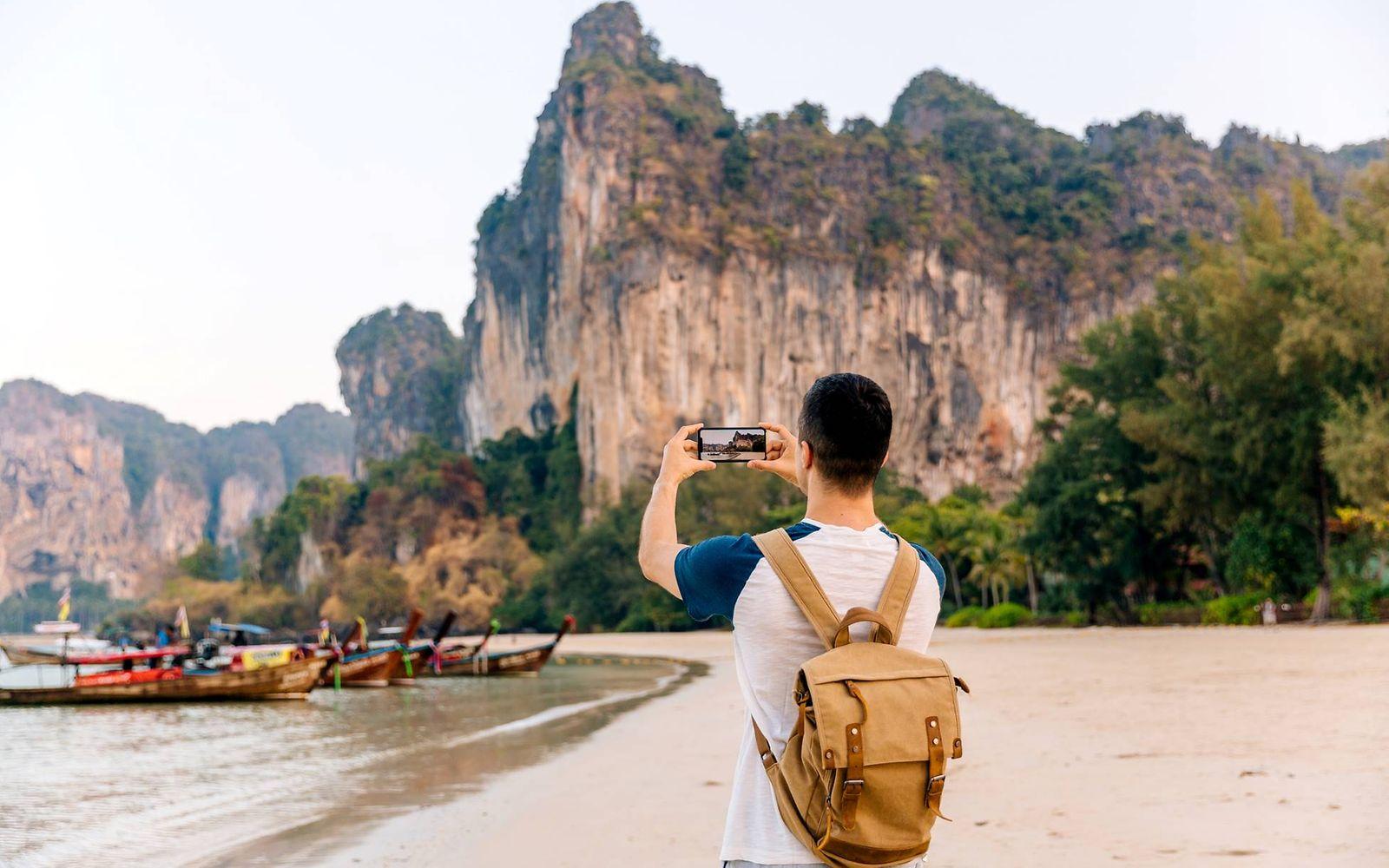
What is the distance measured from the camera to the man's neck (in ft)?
7.30

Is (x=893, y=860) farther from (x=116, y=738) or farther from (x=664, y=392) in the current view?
(x=664, y=392)

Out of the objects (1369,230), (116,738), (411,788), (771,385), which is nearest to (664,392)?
(771,385)

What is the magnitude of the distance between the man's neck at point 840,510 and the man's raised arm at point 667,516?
0.24 meters

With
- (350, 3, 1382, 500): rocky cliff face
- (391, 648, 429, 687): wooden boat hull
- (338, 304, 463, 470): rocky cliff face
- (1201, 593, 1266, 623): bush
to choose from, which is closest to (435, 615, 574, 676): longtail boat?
(391, 648, 429, 687): wooden boat hull

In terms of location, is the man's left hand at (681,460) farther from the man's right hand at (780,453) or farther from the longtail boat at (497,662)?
the longtail boat at (497,662)

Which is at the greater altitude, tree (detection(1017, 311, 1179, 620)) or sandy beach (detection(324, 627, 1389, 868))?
tree (detection(1017, 311, 1179, 620))

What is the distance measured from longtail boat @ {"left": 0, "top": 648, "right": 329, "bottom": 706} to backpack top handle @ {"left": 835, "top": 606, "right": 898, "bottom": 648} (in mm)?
23482

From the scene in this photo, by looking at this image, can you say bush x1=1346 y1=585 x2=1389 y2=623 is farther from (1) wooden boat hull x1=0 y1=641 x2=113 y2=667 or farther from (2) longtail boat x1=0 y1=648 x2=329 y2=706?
(1) wooden boat hull x1=0 y1=641 x2=113 y2=667

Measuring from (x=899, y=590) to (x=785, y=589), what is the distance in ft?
0.72

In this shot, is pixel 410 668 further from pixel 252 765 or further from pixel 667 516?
pixel 667 516

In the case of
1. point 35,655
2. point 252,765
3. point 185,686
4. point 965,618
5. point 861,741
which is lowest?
point 35,655

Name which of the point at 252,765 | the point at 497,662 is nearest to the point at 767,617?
the point at 252,765

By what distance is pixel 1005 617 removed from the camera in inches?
1506

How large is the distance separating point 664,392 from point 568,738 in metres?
60.8
